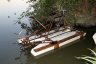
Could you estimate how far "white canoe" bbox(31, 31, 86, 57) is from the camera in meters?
12.3

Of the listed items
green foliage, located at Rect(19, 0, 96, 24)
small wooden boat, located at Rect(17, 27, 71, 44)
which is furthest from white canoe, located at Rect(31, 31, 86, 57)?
green foliage, located at Rect(19, 0, 96, 24)

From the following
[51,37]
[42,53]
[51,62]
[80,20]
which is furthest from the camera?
[80,20]

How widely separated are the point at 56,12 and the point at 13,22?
608 cm

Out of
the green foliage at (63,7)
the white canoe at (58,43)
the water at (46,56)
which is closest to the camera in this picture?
the water at (46,56)

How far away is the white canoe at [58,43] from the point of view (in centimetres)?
1227

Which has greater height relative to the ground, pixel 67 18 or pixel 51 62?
pixel 67 18

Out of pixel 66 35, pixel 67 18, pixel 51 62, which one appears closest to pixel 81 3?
pixel 67 18

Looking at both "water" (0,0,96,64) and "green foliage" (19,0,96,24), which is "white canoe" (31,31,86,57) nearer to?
"water" (0,0,96,64)

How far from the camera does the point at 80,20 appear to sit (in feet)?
53.0

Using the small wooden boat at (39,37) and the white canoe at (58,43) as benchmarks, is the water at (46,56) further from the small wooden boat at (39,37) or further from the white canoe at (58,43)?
the small wooden boat at (39,37)

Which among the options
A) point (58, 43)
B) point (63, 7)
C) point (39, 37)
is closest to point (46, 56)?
point (58, 43)

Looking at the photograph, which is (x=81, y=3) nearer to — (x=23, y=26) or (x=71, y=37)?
(x=71, y=37)

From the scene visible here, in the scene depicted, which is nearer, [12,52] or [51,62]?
[51,62]

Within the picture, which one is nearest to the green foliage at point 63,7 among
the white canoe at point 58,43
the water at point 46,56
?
the white canoe at point 58,43
